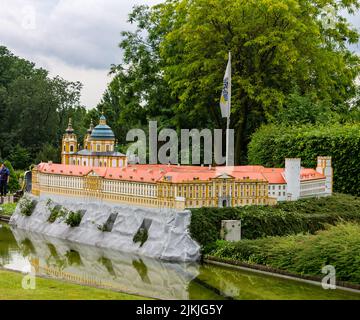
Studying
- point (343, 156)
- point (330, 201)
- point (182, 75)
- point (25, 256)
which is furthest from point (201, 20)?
point (25, 256)

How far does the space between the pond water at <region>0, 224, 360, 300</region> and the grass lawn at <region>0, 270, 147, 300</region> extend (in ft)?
2.86

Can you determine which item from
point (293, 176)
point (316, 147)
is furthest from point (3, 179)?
point (293, 176)

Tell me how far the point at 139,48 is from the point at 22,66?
3272 cm

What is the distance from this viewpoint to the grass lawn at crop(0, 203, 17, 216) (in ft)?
95.5

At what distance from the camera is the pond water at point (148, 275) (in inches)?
580

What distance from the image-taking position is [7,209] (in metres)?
29.8

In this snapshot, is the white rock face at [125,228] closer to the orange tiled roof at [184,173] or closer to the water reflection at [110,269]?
the water reflection at [110,269]

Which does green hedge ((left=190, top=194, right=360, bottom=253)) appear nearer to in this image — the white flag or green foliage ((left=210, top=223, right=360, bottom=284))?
green foliage ((left=210, top=223, right=360, bottom=284))

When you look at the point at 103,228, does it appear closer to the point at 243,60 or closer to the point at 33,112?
the point at 243,60

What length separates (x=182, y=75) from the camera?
3266 centimetres

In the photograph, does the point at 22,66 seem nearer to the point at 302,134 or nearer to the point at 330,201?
the point at 302,134

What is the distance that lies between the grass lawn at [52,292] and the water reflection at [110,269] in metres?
1.01

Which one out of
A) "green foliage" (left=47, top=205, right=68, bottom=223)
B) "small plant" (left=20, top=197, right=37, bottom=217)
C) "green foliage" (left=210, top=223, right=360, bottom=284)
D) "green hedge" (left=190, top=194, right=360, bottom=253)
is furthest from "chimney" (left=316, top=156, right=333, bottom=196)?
"small plant" (left=20, top=197, right=37, bottom=217)

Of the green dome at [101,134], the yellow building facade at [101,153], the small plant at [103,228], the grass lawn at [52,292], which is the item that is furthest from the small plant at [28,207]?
the grass lawn at [52,292]
